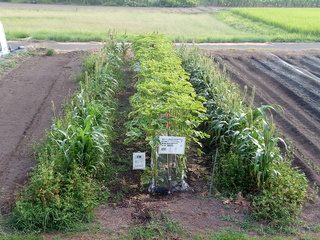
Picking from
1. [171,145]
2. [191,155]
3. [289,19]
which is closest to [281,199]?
[171,145]

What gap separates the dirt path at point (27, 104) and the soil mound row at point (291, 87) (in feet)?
14.1

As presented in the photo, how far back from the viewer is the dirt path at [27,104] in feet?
20.7

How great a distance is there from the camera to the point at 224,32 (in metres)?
21.3

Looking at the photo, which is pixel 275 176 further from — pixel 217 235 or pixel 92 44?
pixel 92 44

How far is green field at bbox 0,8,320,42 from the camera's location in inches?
722

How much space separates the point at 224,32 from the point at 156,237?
1823 cm

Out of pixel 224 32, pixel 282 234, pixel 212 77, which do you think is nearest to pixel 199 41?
pixel 224 32

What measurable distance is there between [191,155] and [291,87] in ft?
18.5

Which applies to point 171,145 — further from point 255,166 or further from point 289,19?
point 289,19

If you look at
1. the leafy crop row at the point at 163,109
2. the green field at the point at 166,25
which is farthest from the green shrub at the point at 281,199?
the green field at the point at 166,25

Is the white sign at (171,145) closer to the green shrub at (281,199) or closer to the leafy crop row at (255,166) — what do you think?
the leafy crop row at (255,166)

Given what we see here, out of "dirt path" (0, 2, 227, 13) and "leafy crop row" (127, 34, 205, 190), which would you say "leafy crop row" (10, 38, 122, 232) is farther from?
"dirt path" (0, 2, 227, 13)

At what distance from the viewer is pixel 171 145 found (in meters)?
5.27

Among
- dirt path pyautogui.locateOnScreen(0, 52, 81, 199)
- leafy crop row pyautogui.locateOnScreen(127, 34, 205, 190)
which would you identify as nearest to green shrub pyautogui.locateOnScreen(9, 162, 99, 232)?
dirt path pyautogui.locateOnScreen(0, 52, 81, 199)
